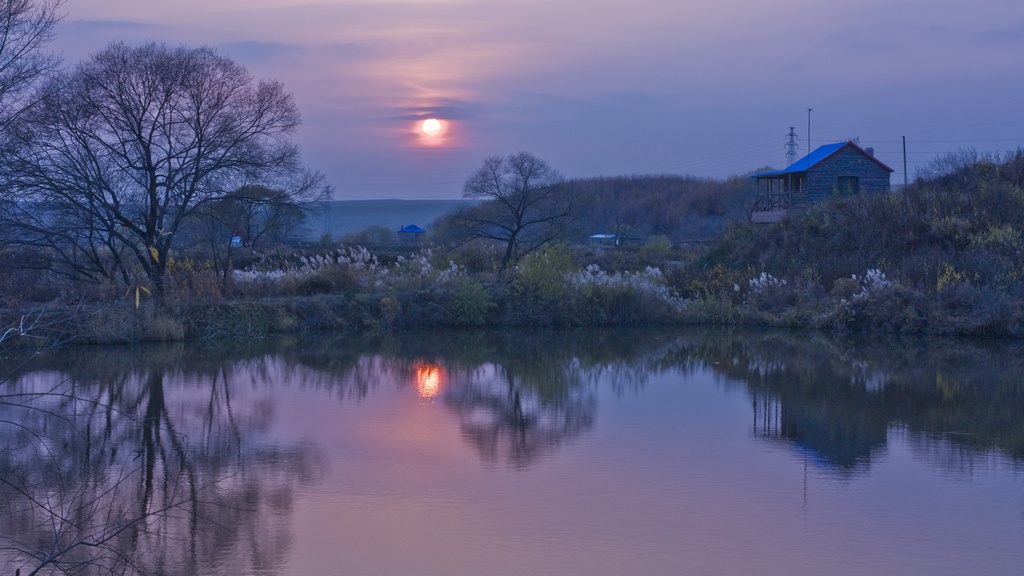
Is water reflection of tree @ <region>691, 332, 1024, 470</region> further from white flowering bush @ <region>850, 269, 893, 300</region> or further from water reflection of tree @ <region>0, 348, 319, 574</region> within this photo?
water reflection of tree @ <region>0, 348, 319, 574</region>

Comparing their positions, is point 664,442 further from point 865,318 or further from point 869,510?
point 865,318

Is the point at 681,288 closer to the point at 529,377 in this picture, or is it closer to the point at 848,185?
the point at 529,377

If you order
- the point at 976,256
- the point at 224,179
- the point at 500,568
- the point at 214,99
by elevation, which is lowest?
the point at 500,568

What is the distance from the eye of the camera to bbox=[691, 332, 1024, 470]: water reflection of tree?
12312mm

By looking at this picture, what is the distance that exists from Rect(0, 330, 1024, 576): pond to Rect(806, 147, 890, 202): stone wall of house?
65.8 feet

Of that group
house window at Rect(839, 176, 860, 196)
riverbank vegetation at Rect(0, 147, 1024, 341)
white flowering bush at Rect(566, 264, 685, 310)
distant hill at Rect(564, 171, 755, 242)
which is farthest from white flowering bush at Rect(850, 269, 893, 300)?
distant hill at Rect(564, 171, 755, 242)

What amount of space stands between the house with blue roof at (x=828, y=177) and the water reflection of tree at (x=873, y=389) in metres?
16.0

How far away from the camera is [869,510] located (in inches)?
355

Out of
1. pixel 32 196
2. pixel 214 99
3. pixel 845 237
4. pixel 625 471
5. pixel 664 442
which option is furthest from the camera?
pixel 845 237

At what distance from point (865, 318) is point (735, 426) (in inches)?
535

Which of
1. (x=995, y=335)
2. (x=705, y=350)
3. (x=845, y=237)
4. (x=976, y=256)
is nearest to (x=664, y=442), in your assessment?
(x=705, y=350)

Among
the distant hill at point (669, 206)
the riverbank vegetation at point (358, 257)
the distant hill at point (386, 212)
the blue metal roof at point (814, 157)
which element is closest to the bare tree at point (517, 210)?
the riverbank vegetation at point (358, 257)

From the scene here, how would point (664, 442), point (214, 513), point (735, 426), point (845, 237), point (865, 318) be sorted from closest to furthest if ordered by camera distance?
point (214, 513)
point (664, 442)
point (735, 426)
point (865, 318)
point (845, 237)

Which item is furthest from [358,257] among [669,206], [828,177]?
[669,206]
